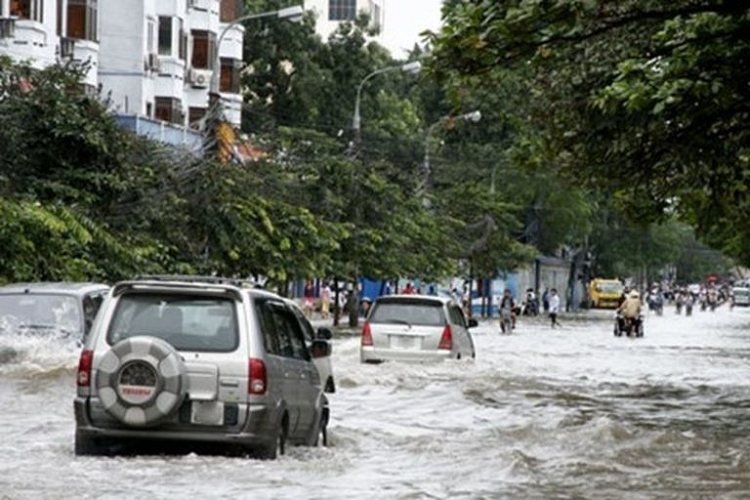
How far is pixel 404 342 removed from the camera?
32031mm

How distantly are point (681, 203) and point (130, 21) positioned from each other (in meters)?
33.9

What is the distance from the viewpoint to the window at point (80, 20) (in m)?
54.1

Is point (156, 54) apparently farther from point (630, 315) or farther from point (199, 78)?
point (630, 315)

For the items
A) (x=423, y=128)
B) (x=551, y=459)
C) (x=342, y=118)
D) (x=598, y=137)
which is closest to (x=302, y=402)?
(x=551, y=459)

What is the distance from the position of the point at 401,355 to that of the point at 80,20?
2533 centimetres

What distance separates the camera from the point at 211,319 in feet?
51.8

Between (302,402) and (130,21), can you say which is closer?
(302,402)

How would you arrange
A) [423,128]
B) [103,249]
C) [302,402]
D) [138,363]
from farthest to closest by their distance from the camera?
[423,128], [103,249], [302,402], [138,363]

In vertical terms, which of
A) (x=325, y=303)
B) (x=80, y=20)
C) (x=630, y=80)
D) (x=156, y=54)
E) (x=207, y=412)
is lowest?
(x=207, y=412)

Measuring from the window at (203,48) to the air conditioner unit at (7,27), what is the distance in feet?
70.4

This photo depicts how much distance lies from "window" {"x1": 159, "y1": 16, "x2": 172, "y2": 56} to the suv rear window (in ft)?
160

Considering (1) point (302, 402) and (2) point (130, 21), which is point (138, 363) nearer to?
(1) point (302, 402)

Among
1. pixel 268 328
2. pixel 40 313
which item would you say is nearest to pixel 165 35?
pixel 40 313

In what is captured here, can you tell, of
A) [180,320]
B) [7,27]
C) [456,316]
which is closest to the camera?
[180,320]
